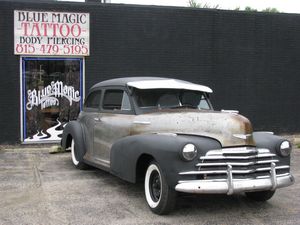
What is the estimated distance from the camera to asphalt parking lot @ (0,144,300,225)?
5.66m

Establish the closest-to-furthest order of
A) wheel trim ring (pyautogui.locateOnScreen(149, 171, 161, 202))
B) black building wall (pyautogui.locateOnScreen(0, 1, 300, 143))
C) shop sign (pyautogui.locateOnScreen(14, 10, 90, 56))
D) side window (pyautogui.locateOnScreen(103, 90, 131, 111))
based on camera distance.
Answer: wheel trim ring (pyautogui.locateOnScreen(149, 171, 161, 202)) → side window (pyautogui.locateOnScreen(103, 90, 131, 111)) → shop sign (pyautogui.locateOnScreen(14, 10, 90, 56)) → black building wall (pyautogui.locateOnScreen(0, 1, 300, 143))

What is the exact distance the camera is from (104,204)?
20.8 feet

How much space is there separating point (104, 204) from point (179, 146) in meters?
1.51

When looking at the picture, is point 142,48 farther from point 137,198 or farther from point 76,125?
point 137,198

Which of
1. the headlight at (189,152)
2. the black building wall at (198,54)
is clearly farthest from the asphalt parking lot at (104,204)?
the black building wall at (198,54)

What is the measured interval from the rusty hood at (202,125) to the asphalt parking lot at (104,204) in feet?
3.10

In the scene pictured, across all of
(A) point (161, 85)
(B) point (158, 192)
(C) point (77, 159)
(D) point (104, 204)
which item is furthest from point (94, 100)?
(B) point (158, 192)

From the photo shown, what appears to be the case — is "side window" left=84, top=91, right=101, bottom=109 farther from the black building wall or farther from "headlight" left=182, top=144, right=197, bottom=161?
the black building wall

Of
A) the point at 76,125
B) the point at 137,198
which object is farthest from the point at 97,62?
the point at 137,198

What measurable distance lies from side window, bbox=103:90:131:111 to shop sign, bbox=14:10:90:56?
14.0 feet

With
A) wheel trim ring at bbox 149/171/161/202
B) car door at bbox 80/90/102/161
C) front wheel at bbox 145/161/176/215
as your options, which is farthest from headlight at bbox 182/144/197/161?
car door at bbox 80/90/102/161

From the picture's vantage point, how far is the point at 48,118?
12.0 metres

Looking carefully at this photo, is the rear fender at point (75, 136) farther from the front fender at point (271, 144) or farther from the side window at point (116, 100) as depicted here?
the front fender at point (271, 144)

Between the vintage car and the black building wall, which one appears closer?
the vintage car
